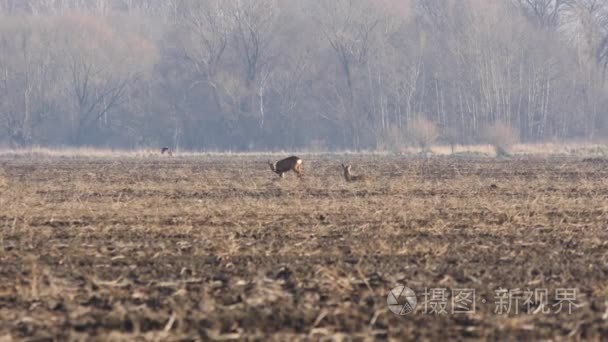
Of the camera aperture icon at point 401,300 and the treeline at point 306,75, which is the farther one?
the treeline at point 306,75

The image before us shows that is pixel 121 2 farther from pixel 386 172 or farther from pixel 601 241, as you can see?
pixel 601 241

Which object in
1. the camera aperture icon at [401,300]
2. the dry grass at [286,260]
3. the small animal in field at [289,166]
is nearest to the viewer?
the dry grass at [286,260]

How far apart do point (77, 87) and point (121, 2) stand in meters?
39.1

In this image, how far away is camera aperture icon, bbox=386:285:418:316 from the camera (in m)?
8.79

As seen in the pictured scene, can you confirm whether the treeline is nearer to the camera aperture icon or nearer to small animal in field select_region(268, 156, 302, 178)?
small animal in field select_region(268, 156, 302, 178)

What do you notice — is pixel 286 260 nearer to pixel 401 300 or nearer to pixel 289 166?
pixel 401 300

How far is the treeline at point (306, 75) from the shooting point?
75.0m

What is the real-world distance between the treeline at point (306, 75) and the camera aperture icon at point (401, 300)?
62.4 metres

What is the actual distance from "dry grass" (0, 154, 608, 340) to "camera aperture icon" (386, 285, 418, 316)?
104 mm

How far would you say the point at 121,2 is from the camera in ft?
385

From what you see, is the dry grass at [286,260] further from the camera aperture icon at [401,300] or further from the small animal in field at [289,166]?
the small animal in field at [289,166]

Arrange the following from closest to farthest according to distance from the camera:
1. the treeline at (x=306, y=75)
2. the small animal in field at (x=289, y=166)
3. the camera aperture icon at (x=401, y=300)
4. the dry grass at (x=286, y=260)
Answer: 1. the dry grass at (x=286, y=260)
2. the camera aperture icon at (x=401, y=300)
3. the small animal in field at (x=289, y=166)
4. the treeline at (x=306, y=75)

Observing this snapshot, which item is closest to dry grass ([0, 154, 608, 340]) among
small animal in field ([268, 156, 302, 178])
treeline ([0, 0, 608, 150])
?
small animal in field ([268, 156, 302, 178])

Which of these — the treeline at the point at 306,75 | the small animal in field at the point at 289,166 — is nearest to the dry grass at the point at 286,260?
the small animal in field at the point at 289,166
